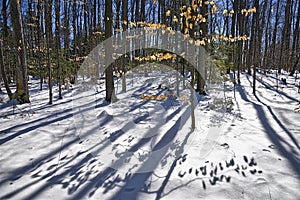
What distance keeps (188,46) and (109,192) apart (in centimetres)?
330

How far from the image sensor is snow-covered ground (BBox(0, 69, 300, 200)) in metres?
2.53

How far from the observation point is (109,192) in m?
2.49

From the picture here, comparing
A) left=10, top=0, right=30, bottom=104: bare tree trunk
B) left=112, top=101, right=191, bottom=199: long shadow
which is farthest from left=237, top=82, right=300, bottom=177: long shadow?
left=10, top=0, right=30, bottom=104: bare tree trunk

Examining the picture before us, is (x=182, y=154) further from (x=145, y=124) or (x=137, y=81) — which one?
(x=137, y=81)

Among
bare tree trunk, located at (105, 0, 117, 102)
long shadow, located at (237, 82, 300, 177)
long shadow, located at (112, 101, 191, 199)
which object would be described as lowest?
long shadow, located at (112, 101, 191, 199)

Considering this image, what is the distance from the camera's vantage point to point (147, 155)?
3.54 meters

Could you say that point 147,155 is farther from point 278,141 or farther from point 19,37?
point 19,37

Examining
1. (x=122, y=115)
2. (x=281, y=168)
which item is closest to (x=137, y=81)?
(x=122, y=115)

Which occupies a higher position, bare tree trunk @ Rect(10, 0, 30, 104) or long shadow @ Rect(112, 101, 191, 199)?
bare tree trunk @ Rect(10, 0, 30, 104)

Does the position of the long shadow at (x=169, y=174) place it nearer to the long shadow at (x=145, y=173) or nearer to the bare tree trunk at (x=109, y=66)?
the long shadow at (x=145, y=173)

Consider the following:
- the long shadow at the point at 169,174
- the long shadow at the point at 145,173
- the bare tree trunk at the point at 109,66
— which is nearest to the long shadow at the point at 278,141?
the long shadow at the point at 169,174

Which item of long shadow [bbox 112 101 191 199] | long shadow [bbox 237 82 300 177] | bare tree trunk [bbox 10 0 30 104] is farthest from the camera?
bare tree trunk [bbox 10 0 30 104]

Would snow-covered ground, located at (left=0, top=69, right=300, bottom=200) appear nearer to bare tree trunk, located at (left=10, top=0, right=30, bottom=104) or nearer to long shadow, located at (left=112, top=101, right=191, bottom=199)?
long shadow, located at (left=112, top=101, right=191, bottom=199)

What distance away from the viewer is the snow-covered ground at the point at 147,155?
253 centimetres
